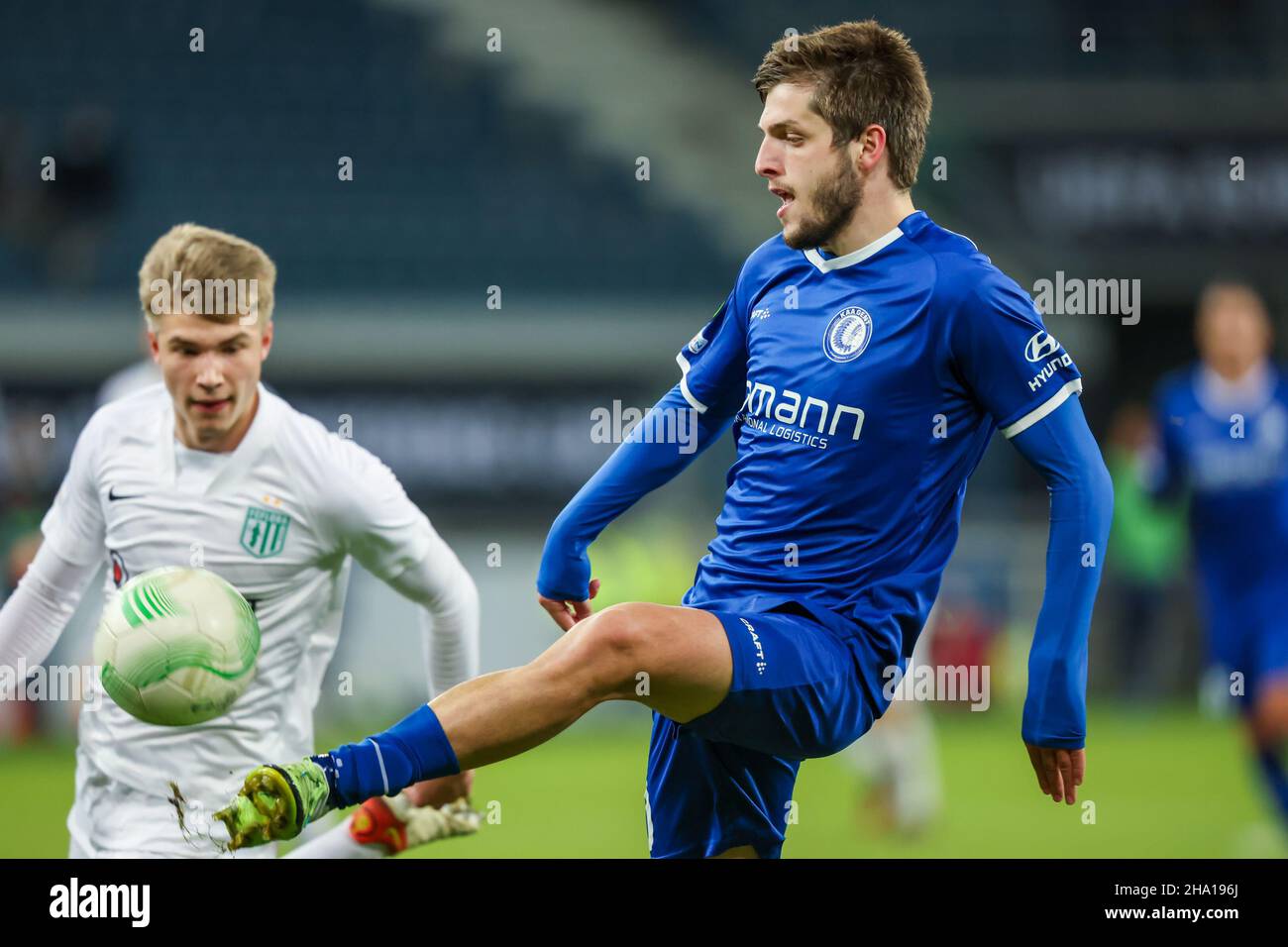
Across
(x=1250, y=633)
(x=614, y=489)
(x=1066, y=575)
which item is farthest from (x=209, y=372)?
(x=1250, y=633)

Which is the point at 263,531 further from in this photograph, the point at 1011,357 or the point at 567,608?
the point at 1011,357

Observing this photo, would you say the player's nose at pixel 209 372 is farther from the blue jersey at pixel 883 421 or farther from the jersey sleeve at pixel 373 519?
the blue jersey at pixel 883 421

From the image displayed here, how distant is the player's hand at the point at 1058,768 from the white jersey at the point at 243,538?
152 centimetres

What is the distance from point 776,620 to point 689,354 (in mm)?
966

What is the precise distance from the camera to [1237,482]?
26.3ft

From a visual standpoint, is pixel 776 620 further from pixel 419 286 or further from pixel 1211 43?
pixel 1211 43

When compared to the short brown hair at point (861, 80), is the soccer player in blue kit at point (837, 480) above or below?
below

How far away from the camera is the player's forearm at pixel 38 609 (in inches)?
175

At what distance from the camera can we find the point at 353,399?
1438 cm

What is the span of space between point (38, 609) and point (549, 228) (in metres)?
11.6

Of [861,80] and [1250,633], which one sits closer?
[861,80]

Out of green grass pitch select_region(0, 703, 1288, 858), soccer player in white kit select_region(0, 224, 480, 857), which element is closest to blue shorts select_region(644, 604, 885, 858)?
soccer player in white kit select_region(0, 224, 480, 857)

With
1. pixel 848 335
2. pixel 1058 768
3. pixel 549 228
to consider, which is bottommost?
pixel 1058 768

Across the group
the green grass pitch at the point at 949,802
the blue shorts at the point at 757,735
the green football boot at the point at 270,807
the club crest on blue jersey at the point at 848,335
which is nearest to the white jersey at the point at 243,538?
the blue shorts at the point at 757,735
